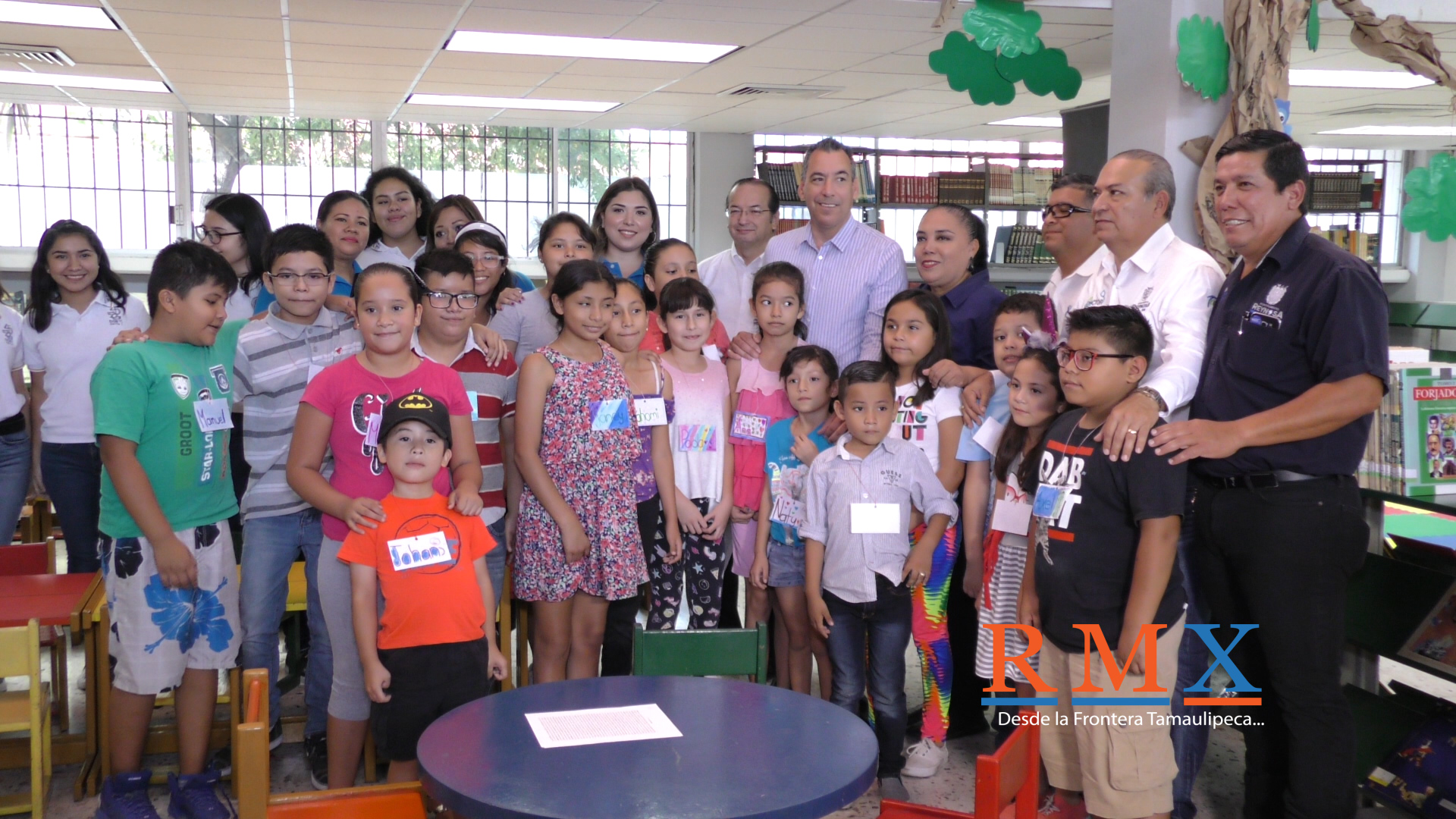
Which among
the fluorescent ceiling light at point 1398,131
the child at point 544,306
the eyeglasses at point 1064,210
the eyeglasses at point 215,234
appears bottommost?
the child at point 544,306

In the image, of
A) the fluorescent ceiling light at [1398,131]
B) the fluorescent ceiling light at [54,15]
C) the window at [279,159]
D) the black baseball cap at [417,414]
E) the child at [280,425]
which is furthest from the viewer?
the window at [279,159]

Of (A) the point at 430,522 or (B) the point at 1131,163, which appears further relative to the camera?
(B) the point at 1131,163

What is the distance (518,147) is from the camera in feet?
35.8

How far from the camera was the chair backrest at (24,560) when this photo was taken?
3.21m

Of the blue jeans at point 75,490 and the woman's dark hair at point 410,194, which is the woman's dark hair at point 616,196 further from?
the blue jeans at point 75,490

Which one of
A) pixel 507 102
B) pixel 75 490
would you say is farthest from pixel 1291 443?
pixel 507 102

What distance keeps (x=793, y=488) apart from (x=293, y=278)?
146 cm

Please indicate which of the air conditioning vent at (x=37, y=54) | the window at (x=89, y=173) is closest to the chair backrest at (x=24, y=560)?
the air conditioning vent at (x=37, y=54)

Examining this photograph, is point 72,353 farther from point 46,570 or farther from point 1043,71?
point 1043,71

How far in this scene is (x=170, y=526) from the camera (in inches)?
101

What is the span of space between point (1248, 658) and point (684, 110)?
23.5ft

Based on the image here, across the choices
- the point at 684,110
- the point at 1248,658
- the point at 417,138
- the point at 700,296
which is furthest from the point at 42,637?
the point at 417,138

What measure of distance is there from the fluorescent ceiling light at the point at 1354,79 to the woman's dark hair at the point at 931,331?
200 inches

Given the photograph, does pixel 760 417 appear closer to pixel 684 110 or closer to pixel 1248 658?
pixel 1248 658
